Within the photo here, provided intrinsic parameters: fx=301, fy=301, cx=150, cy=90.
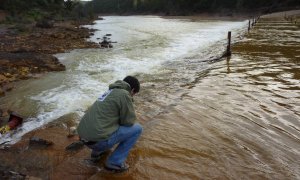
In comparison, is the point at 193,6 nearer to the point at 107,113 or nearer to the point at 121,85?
the point at 121,85

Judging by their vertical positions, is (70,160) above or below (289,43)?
below

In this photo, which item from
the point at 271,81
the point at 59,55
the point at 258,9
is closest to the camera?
the point at 271,81

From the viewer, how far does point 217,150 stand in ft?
18.5

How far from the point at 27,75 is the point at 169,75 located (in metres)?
5.62

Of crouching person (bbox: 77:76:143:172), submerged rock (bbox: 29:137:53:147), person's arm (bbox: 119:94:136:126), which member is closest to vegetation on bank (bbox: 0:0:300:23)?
submerged rock (bbox: 29:137:53:147)

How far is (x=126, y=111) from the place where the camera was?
4.24 m

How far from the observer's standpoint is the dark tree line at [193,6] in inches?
2596

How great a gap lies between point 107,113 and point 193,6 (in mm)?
92203

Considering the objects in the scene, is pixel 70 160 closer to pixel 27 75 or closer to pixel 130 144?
pixel 130 144

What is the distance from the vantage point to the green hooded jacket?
4152 millimetres

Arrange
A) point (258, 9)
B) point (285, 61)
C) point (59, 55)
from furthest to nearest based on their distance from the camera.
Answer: point (258, 9)
point (59, 55)
point (285, 61)

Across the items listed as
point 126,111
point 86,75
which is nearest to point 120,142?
point 126,111

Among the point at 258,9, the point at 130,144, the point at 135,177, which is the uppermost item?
the point at 258,9

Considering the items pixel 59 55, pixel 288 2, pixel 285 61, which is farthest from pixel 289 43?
pixel 288 2
